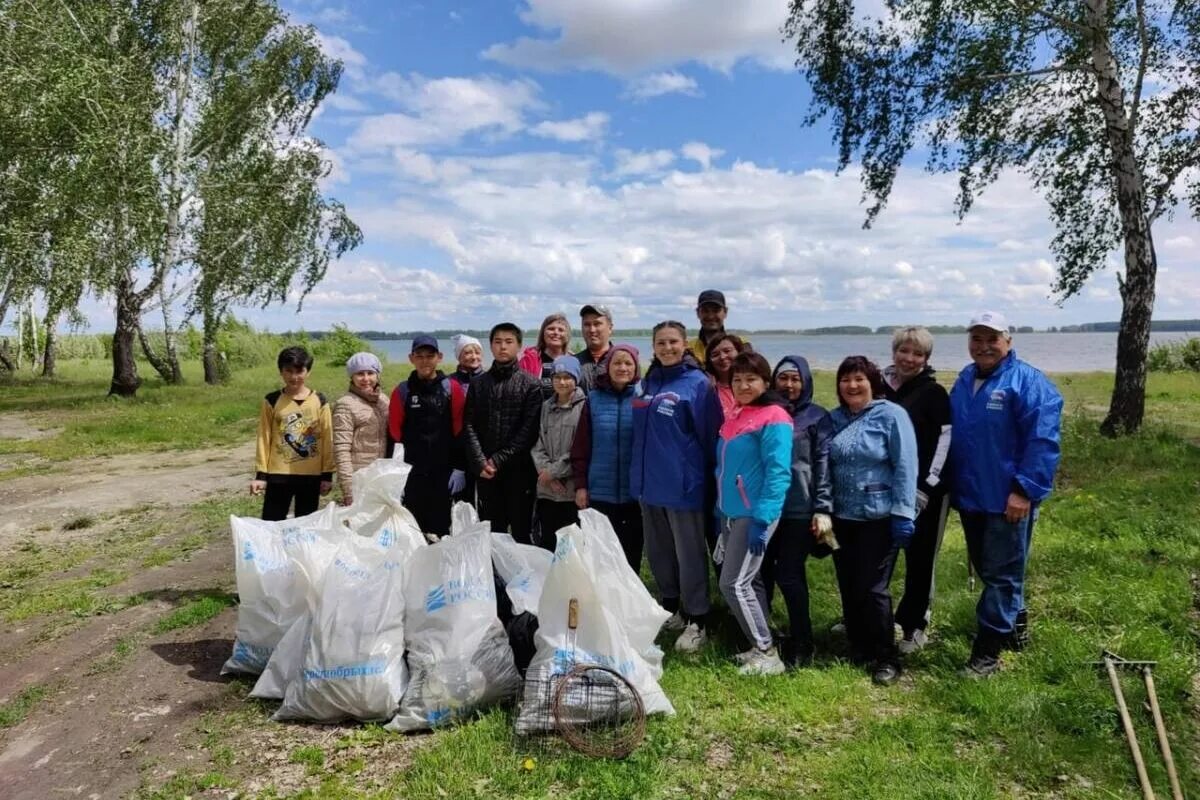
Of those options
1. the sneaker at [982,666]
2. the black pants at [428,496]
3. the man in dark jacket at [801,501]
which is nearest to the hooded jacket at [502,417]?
the black pants at [428,496]

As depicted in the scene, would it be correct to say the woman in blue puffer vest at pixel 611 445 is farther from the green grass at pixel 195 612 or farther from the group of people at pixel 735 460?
the green grass at pixel 195 612

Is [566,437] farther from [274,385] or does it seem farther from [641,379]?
[274,385]

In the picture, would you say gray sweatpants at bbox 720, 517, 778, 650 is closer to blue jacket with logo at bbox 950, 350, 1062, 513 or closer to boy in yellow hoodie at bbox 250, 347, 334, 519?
blue jacket with logo at bbox 950, 350, 1062, 513

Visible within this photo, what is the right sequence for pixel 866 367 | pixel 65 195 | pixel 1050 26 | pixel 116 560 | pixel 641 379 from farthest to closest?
pixel 65 195 < pixel 1050 26 < pixel 116 560 < pixel 641 379 < pixel 866 367

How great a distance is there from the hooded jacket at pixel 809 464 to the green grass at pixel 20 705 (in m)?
3.66

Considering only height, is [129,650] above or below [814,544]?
below

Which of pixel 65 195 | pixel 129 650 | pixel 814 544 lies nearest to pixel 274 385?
pixel 65 195

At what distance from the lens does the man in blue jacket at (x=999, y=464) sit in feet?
11.0

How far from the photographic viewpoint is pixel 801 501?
11.9 ft

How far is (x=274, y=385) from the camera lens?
70.1 feet

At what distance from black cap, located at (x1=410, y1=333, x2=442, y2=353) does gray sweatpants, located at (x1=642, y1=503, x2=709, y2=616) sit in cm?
160

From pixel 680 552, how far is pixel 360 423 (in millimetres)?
2101

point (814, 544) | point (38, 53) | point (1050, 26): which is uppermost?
point (38, 53)

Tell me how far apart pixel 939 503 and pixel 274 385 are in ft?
67.9
